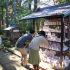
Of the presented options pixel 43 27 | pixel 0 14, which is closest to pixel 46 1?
pixel 0 14

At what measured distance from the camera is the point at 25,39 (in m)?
5.68

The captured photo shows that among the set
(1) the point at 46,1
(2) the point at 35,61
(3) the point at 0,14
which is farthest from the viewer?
(3) the point at 0,14

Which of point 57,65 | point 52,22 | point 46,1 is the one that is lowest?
point 57,65

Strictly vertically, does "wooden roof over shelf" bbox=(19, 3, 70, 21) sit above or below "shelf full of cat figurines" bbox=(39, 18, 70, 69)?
above

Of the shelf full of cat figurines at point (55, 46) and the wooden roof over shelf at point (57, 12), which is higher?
the wooden roof over shelf at point (57, 12)

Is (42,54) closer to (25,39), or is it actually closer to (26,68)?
(26,68)

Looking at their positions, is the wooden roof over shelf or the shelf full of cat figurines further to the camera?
the shelf full of cat figurines

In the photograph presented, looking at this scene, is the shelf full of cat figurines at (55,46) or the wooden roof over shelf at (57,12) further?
the shelf full of cat figurines at (55,46)

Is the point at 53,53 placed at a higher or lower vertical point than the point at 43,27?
lower

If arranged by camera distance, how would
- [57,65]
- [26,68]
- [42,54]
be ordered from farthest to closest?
1. [42,54]
2. [26,68]
3. [57,65]

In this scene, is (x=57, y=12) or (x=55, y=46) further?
(x=55, y=46)

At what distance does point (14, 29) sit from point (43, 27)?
5.58 metres

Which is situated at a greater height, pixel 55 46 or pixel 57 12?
pixel 57 12

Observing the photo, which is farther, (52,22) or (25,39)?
(52,22)
